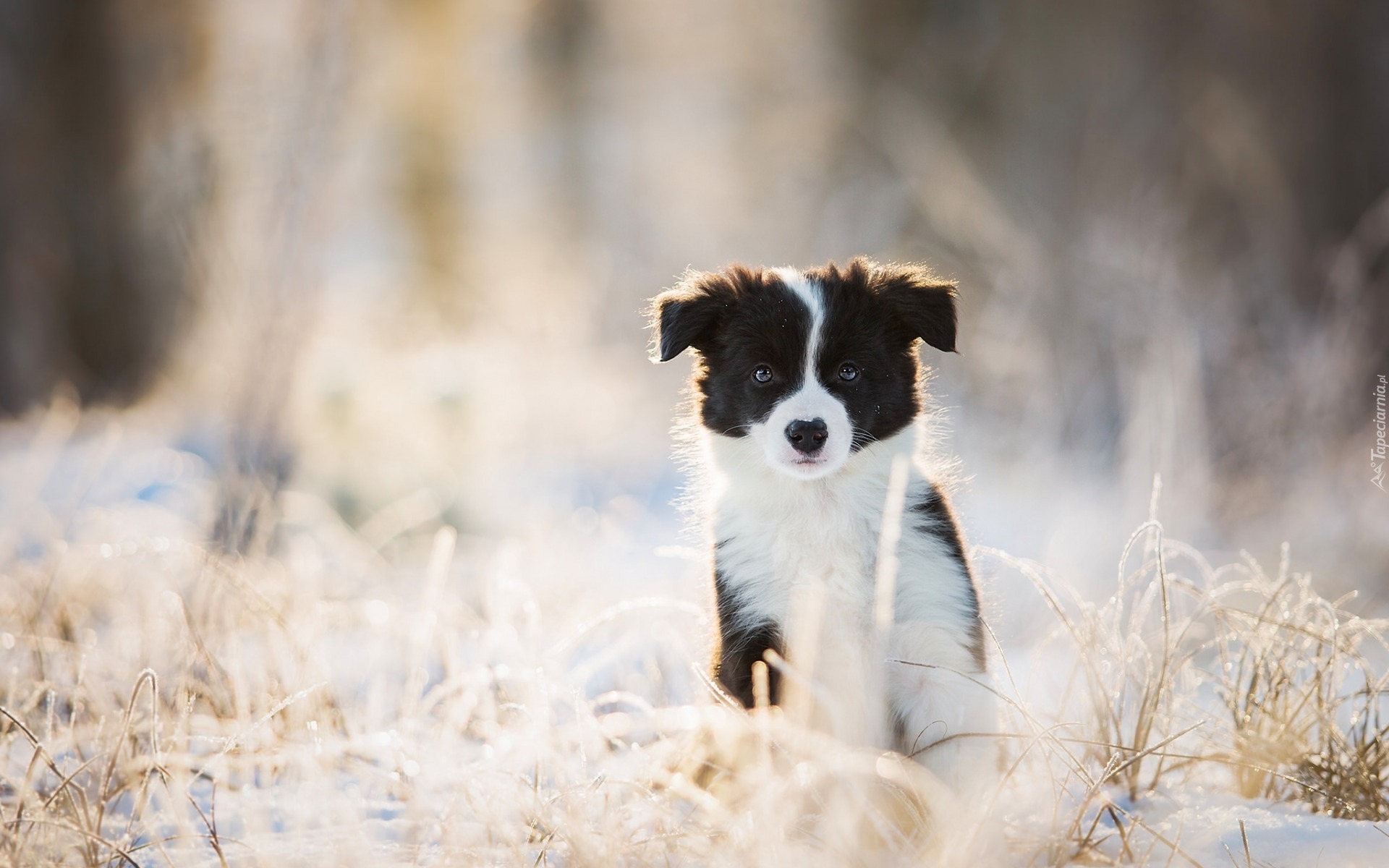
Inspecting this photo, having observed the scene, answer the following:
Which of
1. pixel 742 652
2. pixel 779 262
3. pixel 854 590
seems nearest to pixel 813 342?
pixel 854 590

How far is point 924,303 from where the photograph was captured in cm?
280

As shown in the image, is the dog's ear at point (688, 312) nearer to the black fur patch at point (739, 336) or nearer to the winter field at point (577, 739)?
the black fur patch at point (739, 336)

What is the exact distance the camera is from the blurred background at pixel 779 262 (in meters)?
4.72

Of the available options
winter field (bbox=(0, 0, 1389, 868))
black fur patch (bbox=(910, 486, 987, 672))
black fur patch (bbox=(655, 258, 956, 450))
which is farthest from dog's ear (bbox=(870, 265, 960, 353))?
winter field (bbox=(0, 0, 1389, 868))

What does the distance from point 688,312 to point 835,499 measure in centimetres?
73

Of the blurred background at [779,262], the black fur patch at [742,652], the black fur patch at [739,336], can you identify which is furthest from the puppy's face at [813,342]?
the blurred background at [779,262]

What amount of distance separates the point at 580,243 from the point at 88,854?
592 inches

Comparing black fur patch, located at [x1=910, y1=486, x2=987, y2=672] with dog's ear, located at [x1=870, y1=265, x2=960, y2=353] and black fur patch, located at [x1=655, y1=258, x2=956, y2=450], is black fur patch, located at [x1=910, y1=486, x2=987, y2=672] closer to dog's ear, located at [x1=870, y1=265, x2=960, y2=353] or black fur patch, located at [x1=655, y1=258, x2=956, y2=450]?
black fur patch, located at [x1=655, y1=258, x2=956, y2=450]

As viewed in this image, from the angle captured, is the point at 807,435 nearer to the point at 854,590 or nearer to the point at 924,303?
the point at 854,590

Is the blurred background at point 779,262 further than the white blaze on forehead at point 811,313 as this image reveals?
Yes

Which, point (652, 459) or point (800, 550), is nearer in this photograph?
point (800, 550)

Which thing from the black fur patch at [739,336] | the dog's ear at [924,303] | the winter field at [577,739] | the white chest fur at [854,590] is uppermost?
the dog's ear at [924,303]

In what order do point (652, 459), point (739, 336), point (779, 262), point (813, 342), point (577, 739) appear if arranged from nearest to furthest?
point (577, 739) → point (813, 342) → point (739, 336) → point (652, 459) → point (779, 262)

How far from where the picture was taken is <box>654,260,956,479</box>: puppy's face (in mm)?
2779
